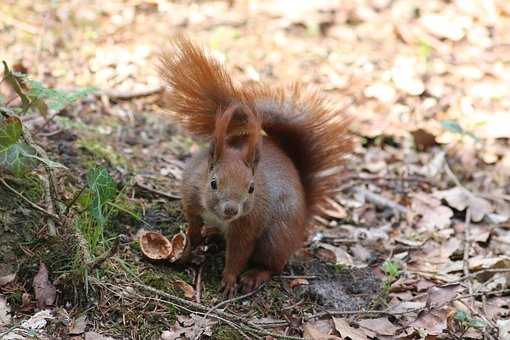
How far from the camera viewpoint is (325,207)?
3.77 meters

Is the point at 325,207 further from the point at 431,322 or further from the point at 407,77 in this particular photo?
the point at 407,77

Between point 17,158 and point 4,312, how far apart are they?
0.59m

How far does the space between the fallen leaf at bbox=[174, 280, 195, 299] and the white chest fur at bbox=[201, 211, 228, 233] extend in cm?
31

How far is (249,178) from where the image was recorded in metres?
2.96

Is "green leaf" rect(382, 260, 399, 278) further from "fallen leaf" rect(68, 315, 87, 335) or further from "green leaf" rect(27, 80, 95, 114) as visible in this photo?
"green leaf" rect(27, 80, 95, 114)

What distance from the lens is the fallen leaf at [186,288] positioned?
9.71 feet

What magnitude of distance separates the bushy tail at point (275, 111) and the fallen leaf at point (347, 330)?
818mm

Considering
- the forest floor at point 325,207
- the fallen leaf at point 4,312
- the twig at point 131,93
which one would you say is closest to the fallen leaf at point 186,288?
the forest floor at point 325,207

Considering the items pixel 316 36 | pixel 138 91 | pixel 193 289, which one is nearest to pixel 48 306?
pixel 193 289

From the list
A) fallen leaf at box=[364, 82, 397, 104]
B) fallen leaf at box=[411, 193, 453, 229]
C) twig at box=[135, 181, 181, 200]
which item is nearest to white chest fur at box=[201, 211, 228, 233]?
twig at box=[135, 181, 181, 200]

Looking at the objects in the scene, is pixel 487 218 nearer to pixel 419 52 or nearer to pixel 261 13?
pixel 419 52

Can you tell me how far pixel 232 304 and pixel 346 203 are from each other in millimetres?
1710

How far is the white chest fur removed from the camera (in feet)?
10.0

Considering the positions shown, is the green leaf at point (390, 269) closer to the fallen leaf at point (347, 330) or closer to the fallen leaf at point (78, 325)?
the fallen leaf at point (347, 330)
